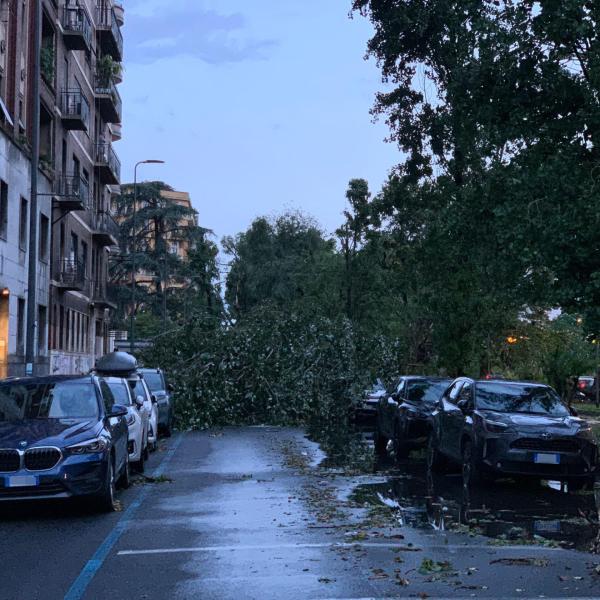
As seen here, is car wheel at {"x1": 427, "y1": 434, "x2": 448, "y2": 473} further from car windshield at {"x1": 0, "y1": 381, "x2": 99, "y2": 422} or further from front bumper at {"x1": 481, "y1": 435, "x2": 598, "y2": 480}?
car windshield at {"x1": 0, "y1": 381, "x2": 99, "y2": 422}

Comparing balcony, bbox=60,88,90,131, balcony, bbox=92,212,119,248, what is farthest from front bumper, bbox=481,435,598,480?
balcony, bbox=92,212,119,248

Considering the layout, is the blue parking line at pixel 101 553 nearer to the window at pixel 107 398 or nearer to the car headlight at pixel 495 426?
the window at pixel 107 398

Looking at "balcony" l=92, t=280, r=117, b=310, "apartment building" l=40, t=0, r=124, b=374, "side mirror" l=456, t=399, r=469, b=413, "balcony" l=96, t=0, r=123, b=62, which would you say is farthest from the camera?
"balcony" l=96, t=0, r=123, b=62

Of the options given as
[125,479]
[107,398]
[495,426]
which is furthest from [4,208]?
[495,426]

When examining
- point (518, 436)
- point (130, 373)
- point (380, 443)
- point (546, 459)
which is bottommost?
point (380, 443)

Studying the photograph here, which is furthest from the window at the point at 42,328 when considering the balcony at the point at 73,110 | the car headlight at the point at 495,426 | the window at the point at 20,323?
the car headlight at the point at 495,426

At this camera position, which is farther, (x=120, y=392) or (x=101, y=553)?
(x=120, y=392)

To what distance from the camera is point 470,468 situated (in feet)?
50.2

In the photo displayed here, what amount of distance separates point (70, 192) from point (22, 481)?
94.9 feet

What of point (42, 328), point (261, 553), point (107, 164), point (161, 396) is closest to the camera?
point (261, 553)

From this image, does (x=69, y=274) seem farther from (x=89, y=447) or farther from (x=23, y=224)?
(x=89, y=447)

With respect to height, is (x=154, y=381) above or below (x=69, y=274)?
below

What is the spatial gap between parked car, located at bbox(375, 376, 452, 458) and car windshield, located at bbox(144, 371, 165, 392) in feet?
20.9

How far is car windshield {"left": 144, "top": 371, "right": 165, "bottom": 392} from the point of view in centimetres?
2644
